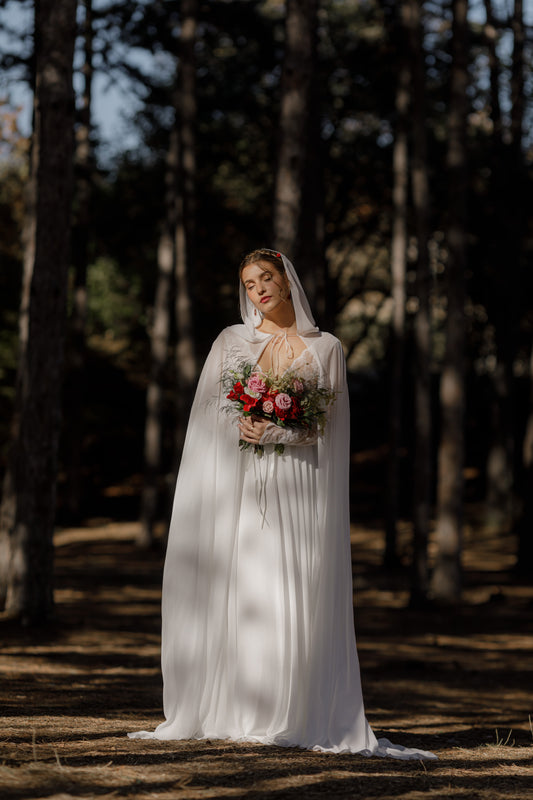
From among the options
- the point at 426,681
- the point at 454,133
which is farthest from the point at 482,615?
the point at 454,133

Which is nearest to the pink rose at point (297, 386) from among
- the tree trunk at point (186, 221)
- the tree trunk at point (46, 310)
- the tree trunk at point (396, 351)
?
the tree trunk at point (46, 310)

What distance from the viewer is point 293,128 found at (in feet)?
36.2

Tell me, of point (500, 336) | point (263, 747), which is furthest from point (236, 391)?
point (500, 336)

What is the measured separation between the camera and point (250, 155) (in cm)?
3144

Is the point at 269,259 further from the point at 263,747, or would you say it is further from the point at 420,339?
the point at 420,339

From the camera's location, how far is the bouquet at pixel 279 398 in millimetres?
6121

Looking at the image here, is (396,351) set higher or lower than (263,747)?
higher

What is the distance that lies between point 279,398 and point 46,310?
581 cm

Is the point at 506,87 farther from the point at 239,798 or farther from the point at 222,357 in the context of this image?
the point at 239,798

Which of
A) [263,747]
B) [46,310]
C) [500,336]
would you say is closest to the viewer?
[263,747]

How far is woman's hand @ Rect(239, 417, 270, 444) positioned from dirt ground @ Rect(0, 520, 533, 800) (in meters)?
1.73

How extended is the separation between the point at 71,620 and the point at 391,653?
157 inches

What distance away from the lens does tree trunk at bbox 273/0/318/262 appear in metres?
10.8

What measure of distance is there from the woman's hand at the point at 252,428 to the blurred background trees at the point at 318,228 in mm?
4794
